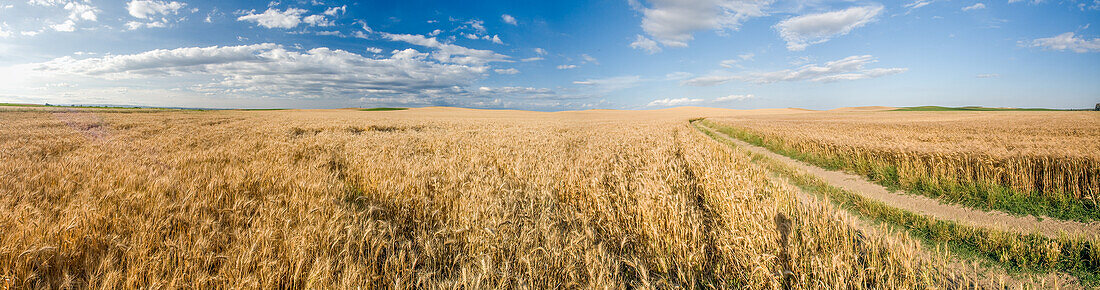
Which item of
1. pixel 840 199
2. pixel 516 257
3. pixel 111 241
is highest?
pixel 111 241

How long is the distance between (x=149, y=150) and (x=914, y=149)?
18070 mm

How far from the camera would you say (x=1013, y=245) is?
13.8 feet

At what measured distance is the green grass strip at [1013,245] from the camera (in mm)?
3938

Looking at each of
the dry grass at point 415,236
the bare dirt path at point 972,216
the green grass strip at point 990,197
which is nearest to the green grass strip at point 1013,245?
the bare dirt path at point 972,216

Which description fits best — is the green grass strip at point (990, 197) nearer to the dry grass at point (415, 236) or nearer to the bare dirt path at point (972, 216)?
the bare dirt path at point (972, 216)

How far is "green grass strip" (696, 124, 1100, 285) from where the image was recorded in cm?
394

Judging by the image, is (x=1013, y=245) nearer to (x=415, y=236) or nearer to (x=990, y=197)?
(x=990, y=197)

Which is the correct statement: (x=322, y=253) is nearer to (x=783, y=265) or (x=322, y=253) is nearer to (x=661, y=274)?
(x=661, y=274)

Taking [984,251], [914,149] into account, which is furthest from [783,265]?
[914,149]

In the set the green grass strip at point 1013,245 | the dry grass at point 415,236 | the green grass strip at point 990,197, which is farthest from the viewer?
the green grass strip at point 990,197

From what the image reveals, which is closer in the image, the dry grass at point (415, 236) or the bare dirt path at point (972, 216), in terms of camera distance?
the dry grass at point (415, 236)

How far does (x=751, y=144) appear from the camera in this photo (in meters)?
19.0

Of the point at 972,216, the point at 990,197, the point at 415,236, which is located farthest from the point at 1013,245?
the point at 415,236

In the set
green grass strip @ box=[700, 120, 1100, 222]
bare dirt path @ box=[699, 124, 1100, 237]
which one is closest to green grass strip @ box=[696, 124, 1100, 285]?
bare dirt path @ box=[699, 124, 1100, 237]
